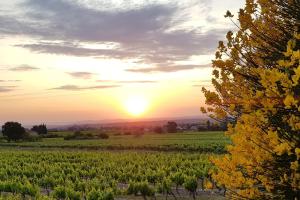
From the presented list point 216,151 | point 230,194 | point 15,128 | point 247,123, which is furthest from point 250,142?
point 15,128

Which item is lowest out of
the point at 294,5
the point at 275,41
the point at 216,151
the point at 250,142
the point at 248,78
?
the point at 216,151

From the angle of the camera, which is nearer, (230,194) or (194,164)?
(230,194)

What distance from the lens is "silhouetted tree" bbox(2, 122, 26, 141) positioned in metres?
78.5

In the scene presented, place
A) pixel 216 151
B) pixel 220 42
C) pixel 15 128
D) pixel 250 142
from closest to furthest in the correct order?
pixel 250 142
pixel 220 42
pixel 216 151
pixel 15 128

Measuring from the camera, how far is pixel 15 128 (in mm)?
78812

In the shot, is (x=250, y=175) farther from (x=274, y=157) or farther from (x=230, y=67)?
(x=230, y=67)

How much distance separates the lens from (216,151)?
132 feet

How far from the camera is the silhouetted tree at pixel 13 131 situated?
258 feet

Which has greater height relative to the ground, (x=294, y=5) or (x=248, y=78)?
(x=294, y=5)

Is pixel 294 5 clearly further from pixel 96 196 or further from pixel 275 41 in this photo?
pixel 96 196

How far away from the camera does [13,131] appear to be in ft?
258

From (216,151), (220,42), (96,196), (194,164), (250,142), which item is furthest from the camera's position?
(216,151)

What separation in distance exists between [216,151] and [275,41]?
35.9 m

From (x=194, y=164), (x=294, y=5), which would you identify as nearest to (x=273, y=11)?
(x=294, y=5)
